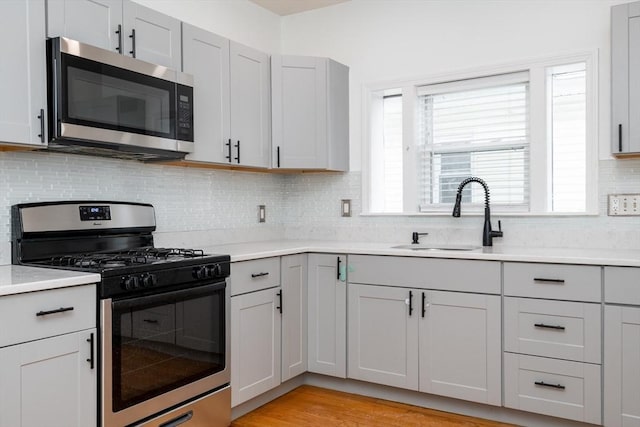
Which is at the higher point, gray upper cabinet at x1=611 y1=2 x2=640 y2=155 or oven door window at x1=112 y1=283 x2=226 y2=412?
gray upper cabinet at x1=611 y1=2 x2=640 y2=155

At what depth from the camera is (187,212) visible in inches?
129

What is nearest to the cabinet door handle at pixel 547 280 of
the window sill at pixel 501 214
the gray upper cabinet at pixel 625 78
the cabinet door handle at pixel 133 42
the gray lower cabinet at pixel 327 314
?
the window sill at pixel 501 214

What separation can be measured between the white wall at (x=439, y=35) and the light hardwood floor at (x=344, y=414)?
5.32 ft

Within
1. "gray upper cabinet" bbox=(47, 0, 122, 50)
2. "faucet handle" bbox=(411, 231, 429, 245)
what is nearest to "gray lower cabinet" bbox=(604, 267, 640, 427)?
"faucet handle" bbox=(411, 231, 429, 245)

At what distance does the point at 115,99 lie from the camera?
7.94ft

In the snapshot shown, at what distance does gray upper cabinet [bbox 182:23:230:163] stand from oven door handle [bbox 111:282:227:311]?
755mm

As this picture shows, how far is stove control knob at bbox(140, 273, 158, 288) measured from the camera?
85.5 inches

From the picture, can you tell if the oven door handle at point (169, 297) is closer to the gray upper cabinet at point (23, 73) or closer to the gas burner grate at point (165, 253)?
the gas burner grate at point (165, 253)

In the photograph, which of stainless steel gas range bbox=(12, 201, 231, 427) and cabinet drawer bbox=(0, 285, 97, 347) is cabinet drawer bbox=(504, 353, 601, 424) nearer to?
stainless steel gas range bbox=(12, 201, 231, 427)

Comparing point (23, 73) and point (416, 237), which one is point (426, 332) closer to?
point (416, 237)

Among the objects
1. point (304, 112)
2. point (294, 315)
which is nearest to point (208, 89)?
point (304, 112)

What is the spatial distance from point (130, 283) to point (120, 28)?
122 centimetres

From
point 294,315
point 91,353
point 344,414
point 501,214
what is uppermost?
point 501,214

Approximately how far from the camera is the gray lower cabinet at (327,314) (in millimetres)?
3201
